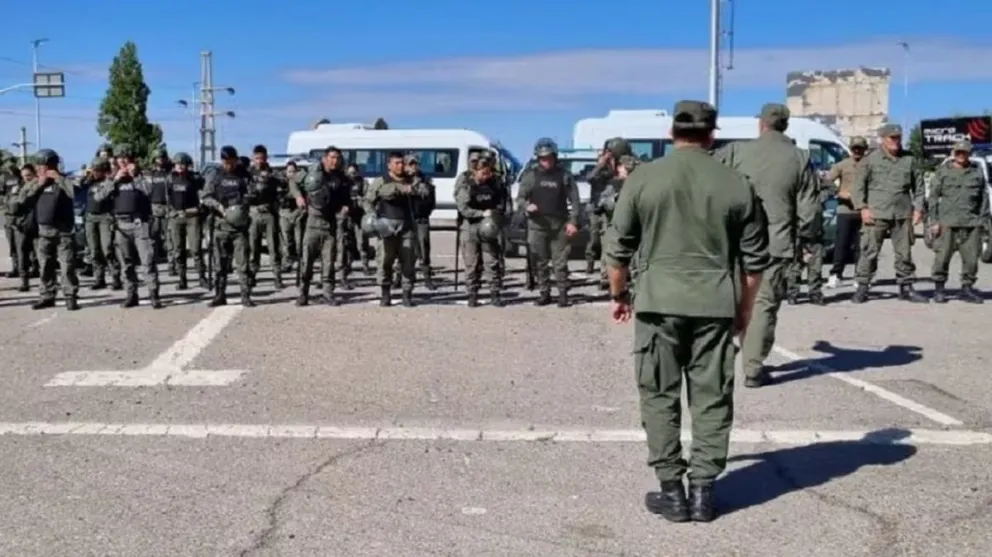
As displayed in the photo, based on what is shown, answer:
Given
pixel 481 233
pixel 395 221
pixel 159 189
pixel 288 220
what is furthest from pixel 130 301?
pixel 481 233

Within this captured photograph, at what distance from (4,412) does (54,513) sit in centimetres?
254

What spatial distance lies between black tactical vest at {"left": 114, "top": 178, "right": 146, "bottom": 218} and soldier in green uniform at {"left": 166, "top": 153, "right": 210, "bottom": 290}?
1.55 meters

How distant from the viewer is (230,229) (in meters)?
12.5

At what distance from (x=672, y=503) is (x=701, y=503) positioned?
13 cm

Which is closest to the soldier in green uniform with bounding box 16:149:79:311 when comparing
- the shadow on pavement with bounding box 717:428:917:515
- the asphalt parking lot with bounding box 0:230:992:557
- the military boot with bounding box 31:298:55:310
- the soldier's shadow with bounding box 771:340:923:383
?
the military boot with bounding box 31:298:55:310

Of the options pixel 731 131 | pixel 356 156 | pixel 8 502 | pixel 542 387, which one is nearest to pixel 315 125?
pixel 356 156

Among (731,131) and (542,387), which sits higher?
(731,131)

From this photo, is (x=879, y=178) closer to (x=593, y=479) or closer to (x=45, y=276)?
(x=593, y=479)

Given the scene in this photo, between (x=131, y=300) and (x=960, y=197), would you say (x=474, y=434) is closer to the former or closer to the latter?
(x=131, y=300)

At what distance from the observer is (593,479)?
5684mm

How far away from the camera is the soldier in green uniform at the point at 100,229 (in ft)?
43.3

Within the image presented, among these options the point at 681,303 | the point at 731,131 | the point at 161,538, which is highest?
the point at 731,131

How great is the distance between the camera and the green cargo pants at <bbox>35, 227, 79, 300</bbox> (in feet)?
39.9

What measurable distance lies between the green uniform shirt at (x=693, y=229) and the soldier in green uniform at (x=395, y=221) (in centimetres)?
740
